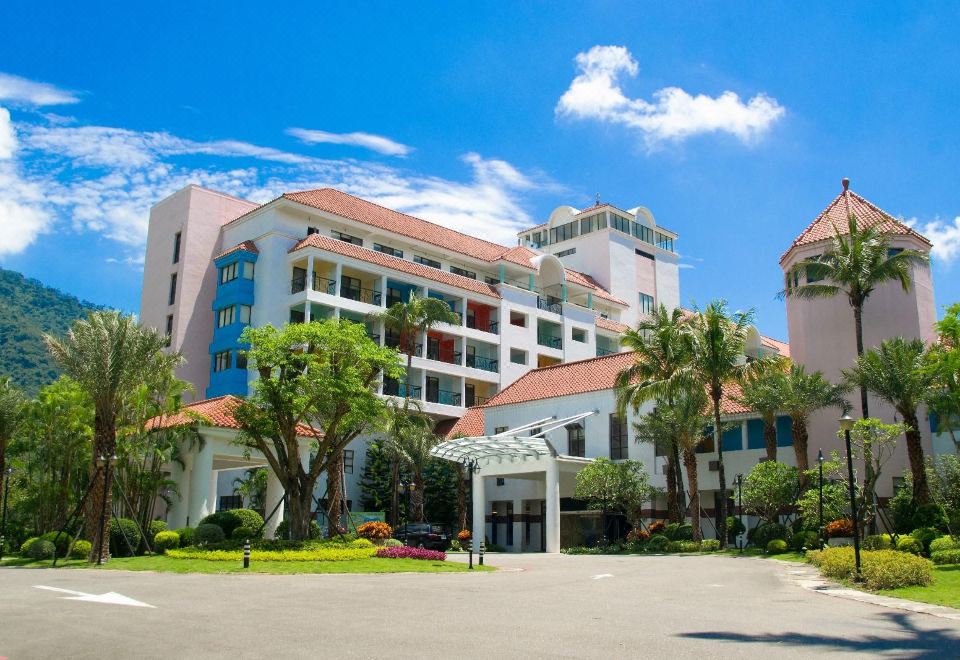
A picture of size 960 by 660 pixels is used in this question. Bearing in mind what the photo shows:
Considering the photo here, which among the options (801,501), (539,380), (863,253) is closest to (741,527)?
(801,501)

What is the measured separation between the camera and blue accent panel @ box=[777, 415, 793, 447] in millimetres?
41375

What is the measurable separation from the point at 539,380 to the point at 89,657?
44009 mm

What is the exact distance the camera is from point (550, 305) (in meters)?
→ 67.2

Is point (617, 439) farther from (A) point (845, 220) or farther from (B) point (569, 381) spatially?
(A) point (845, 220)

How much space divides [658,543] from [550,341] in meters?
29.0

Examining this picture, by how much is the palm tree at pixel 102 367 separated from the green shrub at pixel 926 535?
26.7m

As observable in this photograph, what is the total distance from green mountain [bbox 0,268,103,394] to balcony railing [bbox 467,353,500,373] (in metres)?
41.3

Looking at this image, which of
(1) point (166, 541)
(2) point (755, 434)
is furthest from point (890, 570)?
(2) point (755, 434)

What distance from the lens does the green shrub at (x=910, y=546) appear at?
2645 cm

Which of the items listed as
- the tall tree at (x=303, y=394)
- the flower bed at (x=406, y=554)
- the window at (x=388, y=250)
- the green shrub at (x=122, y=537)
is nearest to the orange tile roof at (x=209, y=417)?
the tall tree at (x=303, y=394)

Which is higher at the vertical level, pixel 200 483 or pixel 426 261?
pixel 426 261

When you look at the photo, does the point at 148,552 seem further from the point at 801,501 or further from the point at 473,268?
the point at 473,268

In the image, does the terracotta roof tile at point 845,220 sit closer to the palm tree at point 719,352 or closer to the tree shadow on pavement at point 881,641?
the palm tree at point 719,352

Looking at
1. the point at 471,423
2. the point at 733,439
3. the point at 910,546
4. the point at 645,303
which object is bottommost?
the point at 910,546
